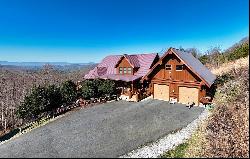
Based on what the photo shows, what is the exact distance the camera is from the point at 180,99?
30719 millimetres

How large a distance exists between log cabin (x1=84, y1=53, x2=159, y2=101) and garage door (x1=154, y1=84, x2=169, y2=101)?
2519 mm

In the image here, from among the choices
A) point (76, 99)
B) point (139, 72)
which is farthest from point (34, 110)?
point (139, 72)

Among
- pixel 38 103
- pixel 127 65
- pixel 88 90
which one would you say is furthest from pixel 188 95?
pixel 38 103

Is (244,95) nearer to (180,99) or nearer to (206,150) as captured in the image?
(206,150)

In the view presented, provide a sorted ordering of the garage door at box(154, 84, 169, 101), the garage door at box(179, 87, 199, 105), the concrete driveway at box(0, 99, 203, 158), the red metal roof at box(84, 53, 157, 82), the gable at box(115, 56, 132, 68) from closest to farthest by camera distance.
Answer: the concrete driveway at box(0, 99, 203, 158), the garage door at box(179, 87, 199, 105), the garage door at box(154, 84, 169, 101), the red metal roof at box(84, 53, 157, 82), the gable at box(115, 56, 132, 68)

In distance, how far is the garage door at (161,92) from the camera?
32.0 meters

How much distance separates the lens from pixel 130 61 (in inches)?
1449

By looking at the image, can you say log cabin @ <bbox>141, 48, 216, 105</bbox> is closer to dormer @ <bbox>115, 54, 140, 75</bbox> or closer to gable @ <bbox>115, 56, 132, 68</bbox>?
dormer @ <bbox>115, 54, 140, 75</bbox>

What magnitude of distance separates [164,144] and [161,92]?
46.9ft

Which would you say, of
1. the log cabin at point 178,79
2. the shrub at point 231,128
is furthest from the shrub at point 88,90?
the shrub at point 231,128

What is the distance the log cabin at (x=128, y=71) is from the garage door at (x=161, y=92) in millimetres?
2519

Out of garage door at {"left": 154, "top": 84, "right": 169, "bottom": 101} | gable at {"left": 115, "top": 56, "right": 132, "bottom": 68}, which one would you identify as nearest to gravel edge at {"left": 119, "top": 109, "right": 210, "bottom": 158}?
garage door at {"left": 154, "top": 84, "right": 169, "bottom": 101}

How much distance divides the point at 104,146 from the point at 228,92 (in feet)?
43.2

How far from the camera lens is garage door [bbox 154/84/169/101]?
32031mm
